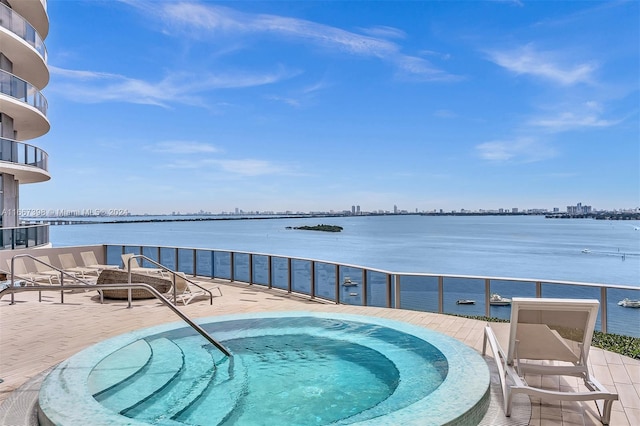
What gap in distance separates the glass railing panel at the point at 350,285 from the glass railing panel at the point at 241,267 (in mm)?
3165

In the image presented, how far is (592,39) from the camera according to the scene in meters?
20.3

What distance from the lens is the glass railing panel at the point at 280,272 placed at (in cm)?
1068

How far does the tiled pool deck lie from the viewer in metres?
3.75

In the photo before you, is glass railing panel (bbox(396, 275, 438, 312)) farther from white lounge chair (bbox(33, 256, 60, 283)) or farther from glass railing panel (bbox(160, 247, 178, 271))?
white lounge chair (bbox(33, 256, 60, 283))

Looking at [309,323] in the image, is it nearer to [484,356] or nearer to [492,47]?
[484,356]

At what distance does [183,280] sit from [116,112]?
29145 millimetres

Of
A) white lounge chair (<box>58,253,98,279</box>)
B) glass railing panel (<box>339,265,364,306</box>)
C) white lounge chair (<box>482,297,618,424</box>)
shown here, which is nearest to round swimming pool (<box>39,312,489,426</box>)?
white lounge chair (<box>482,297,618,424</box>)

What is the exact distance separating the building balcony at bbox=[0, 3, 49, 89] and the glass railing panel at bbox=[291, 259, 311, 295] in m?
15.1

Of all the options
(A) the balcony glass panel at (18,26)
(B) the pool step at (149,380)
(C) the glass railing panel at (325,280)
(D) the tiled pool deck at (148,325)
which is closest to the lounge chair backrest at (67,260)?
(D) the tiled pool deck at (148,325)

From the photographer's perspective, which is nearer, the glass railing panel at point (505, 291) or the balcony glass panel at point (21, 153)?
the glass railing panel at point (505, 291)

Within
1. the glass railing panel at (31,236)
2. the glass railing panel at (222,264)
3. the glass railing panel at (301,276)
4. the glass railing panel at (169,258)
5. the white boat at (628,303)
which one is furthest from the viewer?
the glass railing panel at (31,236)

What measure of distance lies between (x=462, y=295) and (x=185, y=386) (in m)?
5.73

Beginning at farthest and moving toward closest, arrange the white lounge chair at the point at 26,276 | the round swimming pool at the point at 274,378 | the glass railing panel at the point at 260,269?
the glass railing panel at the point at 260,269 → the white lounge chair at the point at 26,276 → the round swimming pool at the point at 274,378

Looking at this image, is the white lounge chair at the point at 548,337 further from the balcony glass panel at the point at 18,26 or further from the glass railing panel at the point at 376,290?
the balcony glass panel at the point at 18,26
